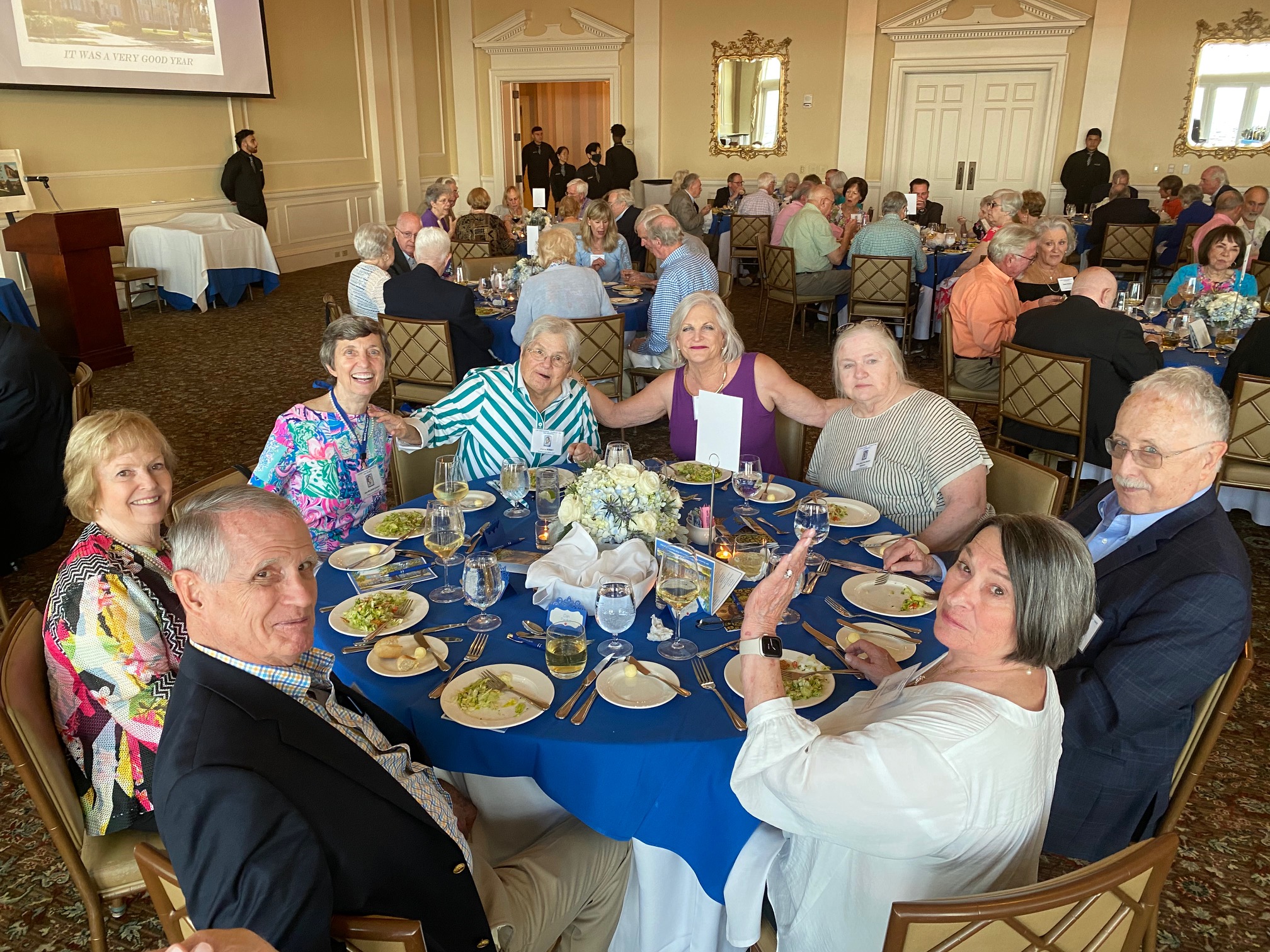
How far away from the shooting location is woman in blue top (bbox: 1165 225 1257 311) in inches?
216

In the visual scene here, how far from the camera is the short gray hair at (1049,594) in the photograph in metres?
1.47

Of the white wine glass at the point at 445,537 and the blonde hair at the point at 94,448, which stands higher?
the blonde hair at the point at 94,448

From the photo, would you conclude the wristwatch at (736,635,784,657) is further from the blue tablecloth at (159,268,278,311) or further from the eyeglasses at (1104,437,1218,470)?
the blue tablecloth at (159,268,278,311)

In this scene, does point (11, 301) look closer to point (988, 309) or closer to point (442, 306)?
point (442, 306)

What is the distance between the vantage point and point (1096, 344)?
4.37 m

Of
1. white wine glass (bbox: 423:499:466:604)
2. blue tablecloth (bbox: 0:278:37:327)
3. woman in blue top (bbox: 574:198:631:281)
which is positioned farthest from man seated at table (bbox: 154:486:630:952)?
blue tablecloth (bbox: 0:278:37:327)

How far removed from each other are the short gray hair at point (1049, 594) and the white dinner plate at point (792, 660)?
473 millimetres

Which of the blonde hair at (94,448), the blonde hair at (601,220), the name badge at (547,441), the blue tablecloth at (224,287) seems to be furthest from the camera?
the blue tablecloth at (224,287)

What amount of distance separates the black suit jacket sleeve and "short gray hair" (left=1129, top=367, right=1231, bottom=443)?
2114 millimetres

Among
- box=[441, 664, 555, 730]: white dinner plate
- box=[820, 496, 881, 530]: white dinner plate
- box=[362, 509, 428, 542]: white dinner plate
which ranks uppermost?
box=[820, 496, 881, 530]: white dinner plate

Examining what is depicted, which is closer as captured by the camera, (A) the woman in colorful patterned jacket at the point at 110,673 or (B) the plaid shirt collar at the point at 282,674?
(B) the plaid shirt collar at the point at 282,674

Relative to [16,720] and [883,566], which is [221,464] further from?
[883,566]

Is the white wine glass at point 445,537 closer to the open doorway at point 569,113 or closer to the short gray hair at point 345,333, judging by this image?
the short gray hair at point 345,333

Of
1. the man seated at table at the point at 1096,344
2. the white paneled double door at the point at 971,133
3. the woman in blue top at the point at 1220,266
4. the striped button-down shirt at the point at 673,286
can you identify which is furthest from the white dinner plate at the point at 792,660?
the white paneled double door at the point at 971,133
